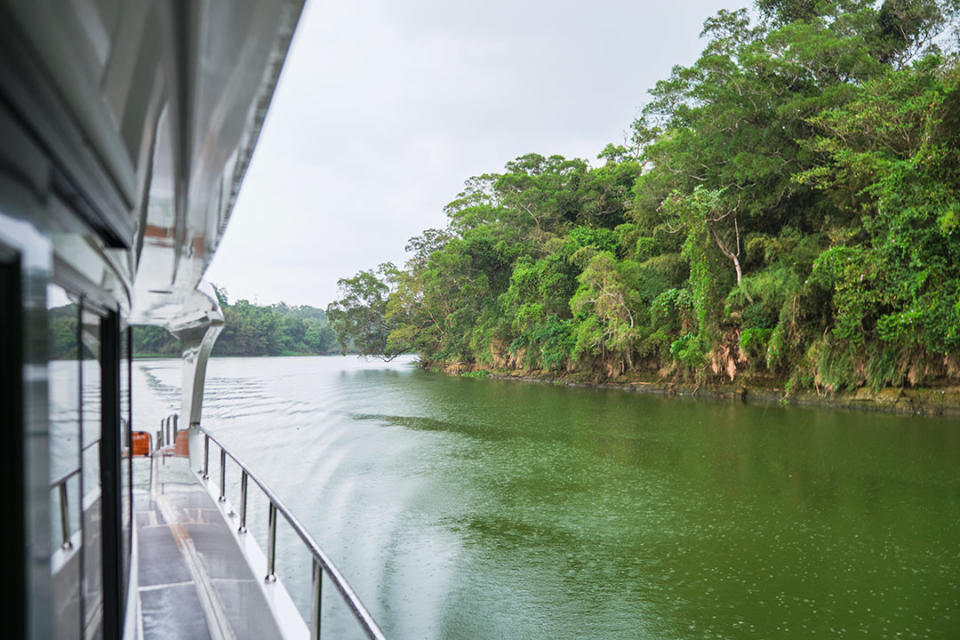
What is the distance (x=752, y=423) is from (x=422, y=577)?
9793 mm

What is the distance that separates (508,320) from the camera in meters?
28.8

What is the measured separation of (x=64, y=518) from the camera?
121cm

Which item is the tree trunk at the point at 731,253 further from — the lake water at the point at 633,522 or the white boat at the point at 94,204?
the white boat at the point at 94,204

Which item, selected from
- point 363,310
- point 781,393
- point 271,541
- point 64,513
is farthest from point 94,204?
point 363,310

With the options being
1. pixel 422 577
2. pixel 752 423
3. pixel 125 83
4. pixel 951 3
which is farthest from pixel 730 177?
pixel 125 83

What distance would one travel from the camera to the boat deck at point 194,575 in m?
3.26

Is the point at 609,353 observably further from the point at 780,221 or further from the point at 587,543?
the point at 587,543

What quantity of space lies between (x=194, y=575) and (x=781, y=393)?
51.4ft

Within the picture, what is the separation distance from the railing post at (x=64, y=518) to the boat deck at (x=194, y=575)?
1.65 meters

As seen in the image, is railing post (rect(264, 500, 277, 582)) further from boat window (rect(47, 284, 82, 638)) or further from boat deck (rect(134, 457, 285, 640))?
boat window (rect(47, 284, 82, 638))

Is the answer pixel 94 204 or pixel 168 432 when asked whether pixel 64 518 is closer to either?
pixel 94 204

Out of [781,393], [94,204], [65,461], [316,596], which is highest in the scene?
[94,204]

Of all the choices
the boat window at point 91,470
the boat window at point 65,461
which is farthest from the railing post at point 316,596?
the boat window at point 65,461

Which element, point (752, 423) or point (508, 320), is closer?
point (752, 423)
